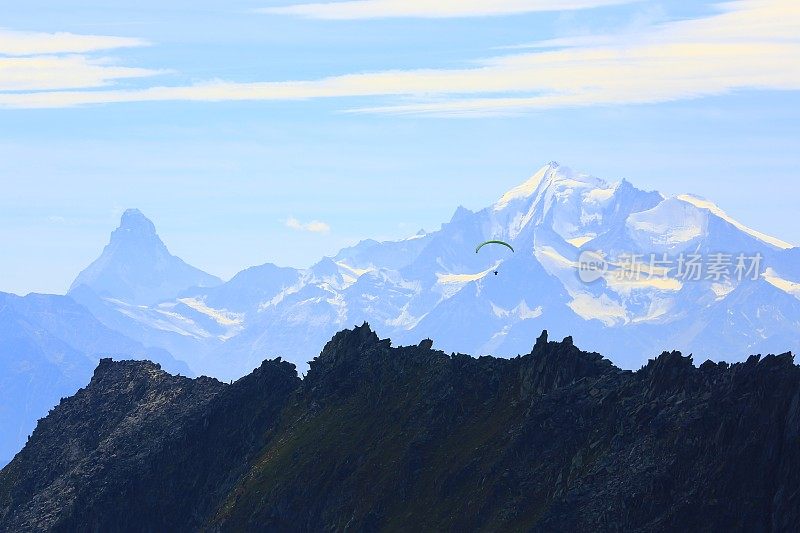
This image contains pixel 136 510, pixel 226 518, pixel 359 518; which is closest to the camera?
pixel 359 518

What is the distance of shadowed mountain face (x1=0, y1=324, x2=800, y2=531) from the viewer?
377 feet

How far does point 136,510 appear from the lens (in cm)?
19488

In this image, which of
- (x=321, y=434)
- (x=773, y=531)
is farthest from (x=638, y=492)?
(x=321, y=434)

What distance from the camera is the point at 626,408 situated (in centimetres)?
13112

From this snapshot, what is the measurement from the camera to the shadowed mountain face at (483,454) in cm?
11488

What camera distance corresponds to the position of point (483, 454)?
148500mm

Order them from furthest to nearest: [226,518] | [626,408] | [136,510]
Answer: [136,510]
[226,518]
[626,408]

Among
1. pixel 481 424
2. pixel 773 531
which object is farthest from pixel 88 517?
pixel 773 531

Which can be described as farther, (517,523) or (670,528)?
(517,523)

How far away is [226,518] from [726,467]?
80.7 m

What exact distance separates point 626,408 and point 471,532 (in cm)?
2200

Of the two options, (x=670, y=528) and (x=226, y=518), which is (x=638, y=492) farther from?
(x=226, y=518)

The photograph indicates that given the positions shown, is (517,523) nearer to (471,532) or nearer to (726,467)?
(471,532)

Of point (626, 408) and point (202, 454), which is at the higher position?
point (626, 408)
